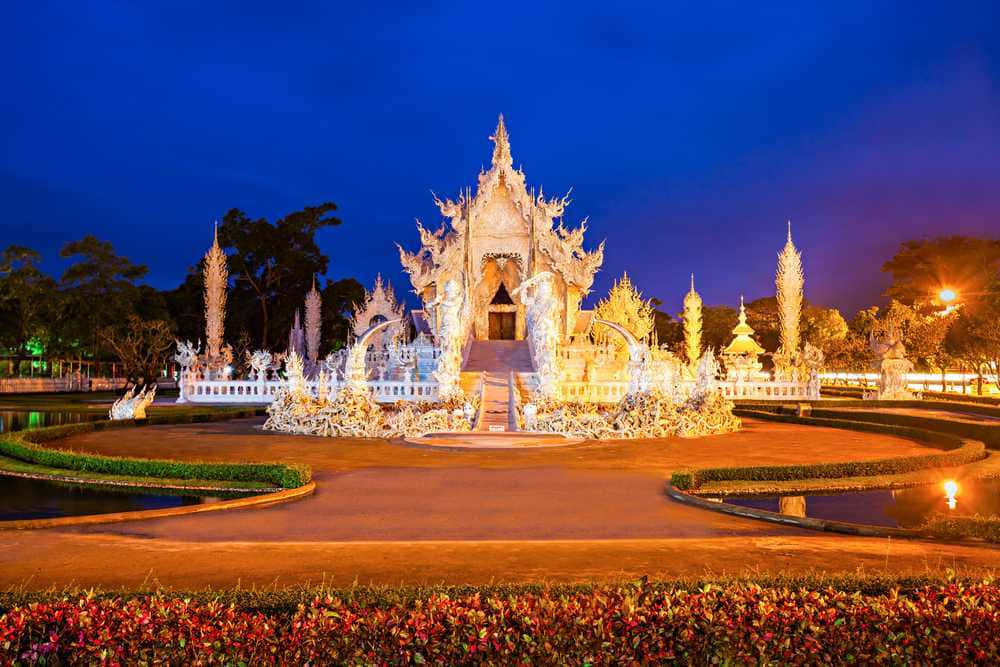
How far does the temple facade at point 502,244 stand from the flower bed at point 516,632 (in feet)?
104

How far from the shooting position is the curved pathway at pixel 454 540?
270 inches

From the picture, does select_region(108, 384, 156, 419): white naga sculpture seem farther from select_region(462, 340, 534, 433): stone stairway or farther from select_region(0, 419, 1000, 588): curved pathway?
select_region(0, 419, 1000, 588): curved pathway

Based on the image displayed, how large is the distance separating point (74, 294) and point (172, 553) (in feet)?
156

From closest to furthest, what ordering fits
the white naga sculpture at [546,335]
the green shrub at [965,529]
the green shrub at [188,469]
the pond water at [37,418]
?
the green shrub at [965,529], the green shrub at [188,469], the pond water at [37,418], the white naga sculpture at [546,335]

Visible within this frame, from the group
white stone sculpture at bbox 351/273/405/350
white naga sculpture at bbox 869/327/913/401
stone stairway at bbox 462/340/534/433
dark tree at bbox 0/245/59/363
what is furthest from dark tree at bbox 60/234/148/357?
white naga sculpture at bbox 869/327/913/401

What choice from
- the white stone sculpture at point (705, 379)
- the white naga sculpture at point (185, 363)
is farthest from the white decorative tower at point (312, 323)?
the white stone sculpture at point (705, 379)

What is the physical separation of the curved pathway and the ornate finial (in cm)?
2640

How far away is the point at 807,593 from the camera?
499 cm

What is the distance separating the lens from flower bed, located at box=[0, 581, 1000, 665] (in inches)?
176

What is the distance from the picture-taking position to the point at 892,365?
33.1 m

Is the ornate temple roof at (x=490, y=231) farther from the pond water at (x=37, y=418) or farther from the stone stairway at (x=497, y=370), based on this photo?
the pond water at (x=37, y=418)

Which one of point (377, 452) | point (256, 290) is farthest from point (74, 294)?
point (377, 452)

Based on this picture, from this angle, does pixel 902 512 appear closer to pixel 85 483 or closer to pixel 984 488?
pixel 984 488

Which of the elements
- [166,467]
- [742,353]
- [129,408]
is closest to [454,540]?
[166,467]
